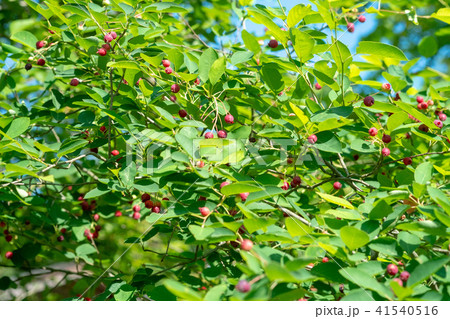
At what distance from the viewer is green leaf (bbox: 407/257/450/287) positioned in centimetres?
96

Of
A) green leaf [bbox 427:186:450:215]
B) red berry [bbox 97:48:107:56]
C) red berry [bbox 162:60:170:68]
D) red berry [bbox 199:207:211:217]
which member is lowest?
red berry [bbox 199:207:211:217]

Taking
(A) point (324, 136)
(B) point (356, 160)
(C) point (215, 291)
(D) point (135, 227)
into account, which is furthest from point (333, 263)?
(D) point (135, 227)

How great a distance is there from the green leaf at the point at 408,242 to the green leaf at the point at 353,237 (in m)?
0.10

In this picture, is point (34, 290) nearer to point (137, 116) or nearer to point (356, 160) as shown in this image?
point (137, 116)

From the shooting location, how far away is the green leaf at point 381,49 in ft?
4.40

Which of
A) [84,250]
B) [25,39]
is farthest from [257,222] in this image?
[25,39]

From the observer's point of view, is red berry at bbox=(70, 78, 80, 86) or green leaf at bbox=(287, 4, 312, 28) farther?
red berry at bbox=(70, 78, 80, 86)

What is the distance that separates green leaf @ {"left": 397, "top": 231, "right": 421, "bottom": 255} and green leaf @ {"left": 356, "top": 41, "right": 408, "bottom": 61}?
1.82 feet

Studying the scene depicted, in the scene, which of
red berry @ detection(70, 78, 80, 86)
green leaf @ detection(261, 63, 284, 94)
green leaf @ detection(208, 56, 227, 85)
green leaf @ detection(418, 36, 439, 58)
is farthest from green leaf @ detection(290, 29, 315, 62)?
green leaf @ detection(418, 36, 439, 58)

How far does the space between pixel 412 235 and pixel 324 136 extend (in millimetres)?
463

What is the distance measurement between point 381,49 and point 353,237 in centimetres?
62

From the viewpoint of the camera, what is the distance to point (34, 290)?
119 inches

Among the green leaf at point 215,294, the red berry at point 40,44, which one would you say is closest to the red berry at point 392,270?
the green leaf at point 215,294

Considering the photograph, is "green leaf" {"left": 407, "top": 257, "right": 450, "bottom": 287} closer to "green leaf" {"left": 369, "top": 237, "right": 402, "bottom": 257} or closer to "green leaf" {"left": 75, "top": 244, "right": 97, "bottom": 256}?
"green leaf" {"left": 369, "top": 237, "right": 402, "bottom": 257}
